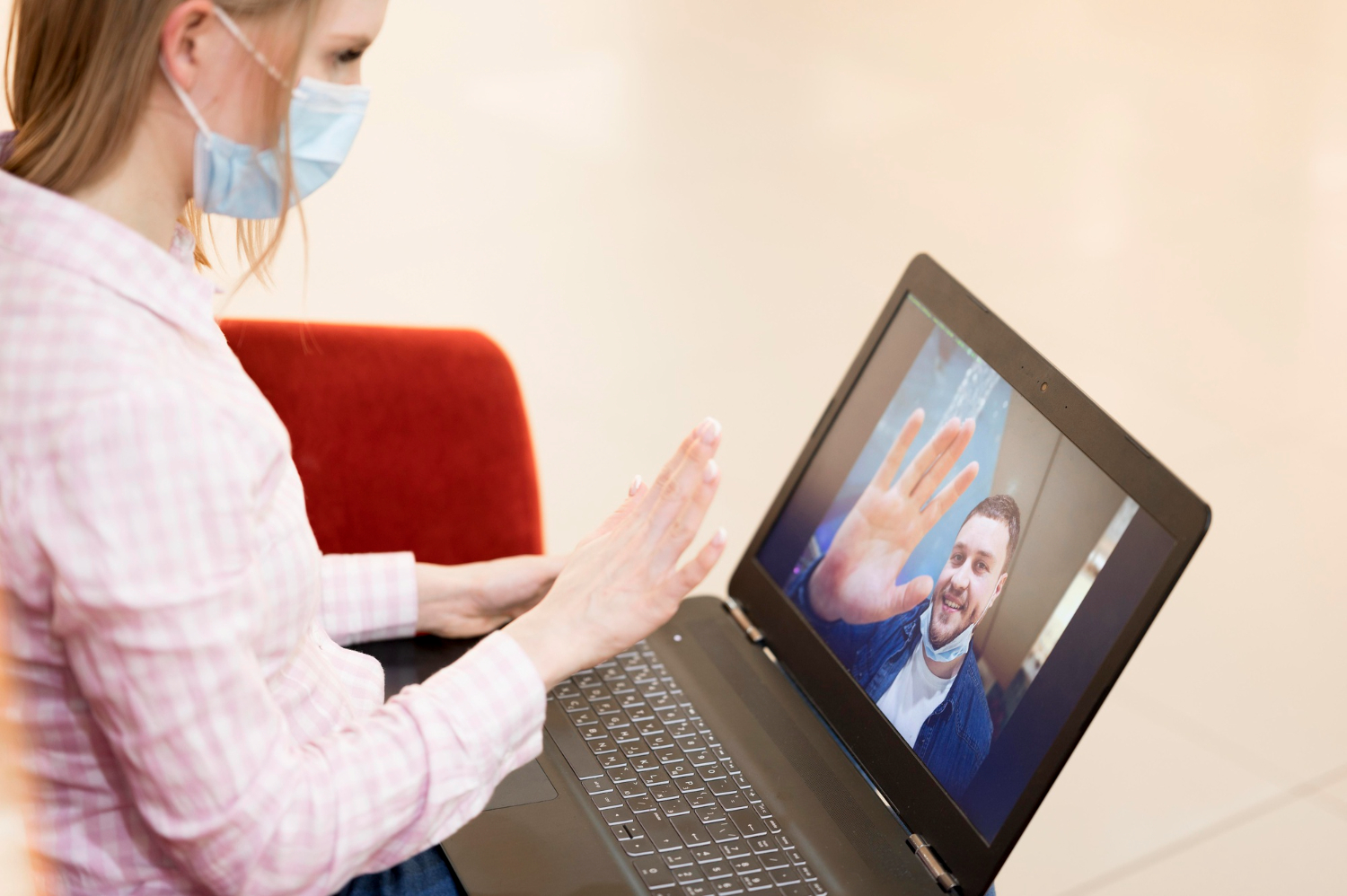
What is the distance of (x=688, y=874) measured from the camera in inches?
38.0

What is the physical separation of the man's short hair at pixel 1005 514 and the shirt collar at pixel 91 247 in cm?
64

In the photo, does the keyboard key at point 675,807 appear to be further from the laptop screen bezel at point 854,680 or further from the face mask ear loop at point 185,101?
the face mask ear loop at point 185,101

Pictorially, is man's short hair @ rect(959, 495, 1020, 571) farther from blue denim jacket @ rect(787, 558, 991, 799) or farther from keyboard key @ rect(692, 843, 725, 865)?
keyboard key @ rect(692, 843, 725, 865)

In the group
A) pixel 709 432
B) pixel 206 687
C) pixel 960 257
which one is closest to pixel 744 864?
pixel 709 432

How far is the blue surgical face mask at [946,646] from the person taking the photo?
1.03 metres

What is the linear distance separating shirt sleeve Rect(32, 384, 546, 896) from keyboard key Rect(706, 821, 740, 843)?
0.24 meters

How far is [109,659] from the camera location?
715 millimetres

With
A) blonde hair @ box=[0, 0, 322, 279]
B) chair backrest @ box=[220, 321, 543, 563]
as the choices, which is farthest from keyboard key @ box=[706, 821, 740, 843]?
blonde hair @ box=[0, 0, 322, 279]

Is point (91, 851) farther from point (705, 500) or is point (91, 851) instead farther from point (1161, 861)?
point (1161, 861)

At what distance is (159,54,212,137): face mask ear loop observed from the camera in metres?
0.80

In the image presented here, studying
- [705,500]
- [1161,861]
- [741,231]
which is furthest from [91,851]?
[741,231]

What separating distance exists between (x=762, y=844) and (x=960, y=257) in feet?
7.72

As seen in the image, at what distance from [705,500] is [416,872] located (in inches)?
14.5

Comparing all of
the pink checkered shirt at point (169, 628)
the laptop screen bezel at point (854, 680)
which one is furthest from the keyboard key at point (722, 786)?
the pink checkered shirt at point (169, 628)
